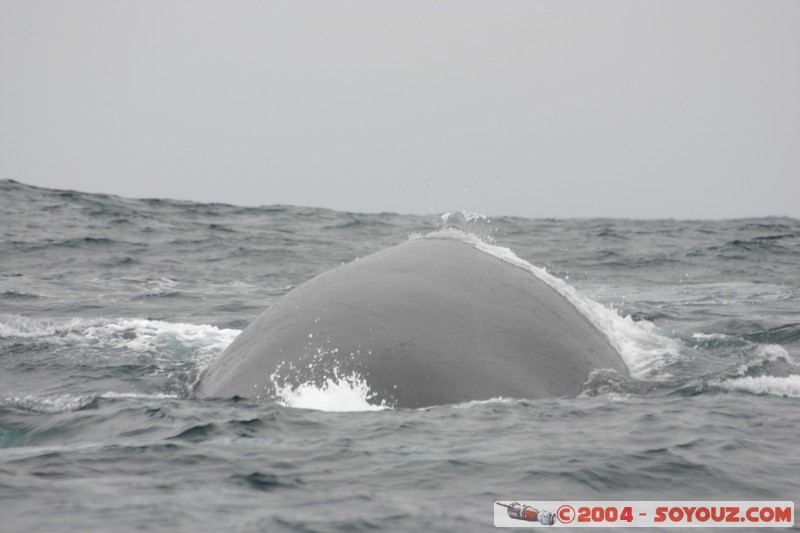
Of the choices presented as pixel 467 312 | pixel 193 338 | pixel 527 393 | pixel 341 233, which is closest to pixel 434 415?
pixel 527 393

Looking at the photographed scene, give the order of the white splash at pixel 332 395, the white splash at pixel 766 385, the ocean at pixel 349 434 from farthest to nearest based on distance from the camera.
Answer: the white splash at pixel 766 385 < the white splash at pixel 332 395 < the ocean at pixel 349 434

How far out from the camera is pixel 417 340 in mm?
7539

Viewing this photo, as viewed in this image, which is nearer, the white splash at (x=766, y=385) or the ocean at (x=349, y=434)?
the ocean at (x=349, y=434)

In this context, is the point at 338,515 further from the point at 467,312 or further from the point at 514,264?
the point at 514,264

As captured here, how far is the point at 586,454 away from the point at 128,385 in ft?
17.5

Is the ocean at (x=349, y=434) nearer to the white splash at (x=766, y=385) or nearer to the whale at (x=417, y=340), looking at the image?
the white splash at (x=766, y=385)

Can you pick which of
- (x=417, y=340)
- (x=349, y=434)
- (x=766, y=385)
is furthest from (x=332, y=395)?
(x=766, y=385)

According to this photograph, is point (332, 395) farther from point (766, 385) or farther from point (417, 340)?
point (766, 385)

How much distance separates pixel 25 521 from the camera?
519 cm

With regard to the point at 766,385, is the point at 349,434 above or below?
below

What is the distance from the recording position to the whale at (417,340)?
729cm

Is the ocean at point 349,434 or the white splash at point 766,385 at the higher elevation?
the white splash at point 766,385

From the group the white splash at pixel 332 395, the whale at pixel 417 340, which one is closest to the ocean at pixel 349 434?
the white splash at pixel 332 395

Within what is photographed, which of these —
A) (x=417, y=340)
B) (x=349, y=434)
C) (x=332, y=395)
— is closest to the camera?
(x=349, y=434)
